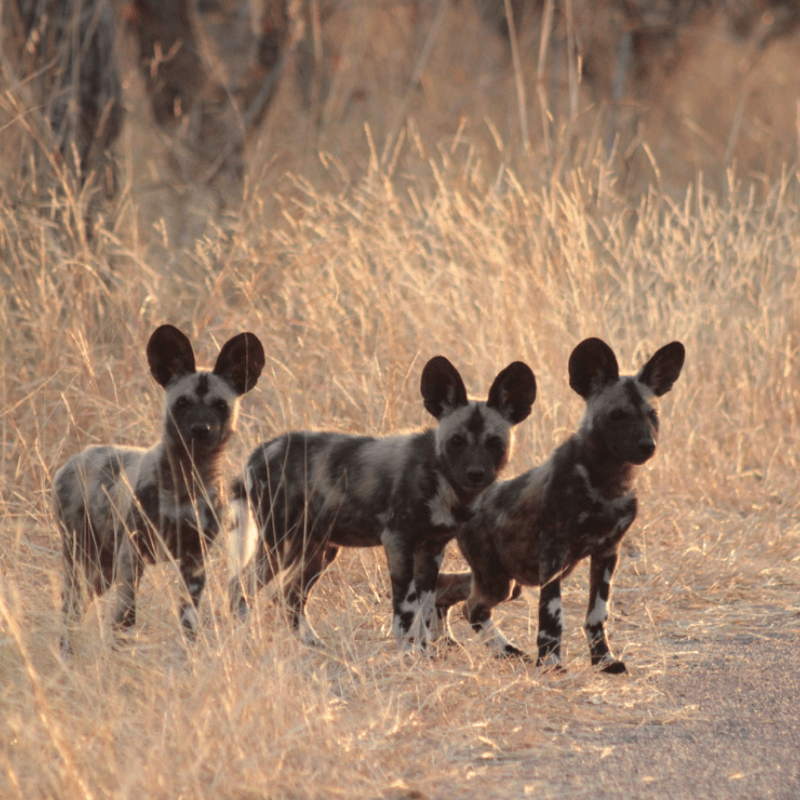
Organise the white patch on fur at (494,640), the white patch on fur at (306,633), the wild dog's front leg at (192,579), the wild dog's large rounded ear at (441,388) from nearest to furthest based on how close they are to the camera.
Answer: the wild dog's front leg at (192,579) → the wild dog's large rounded ear at (441,388) → the white patch on fur at (494,640) → the white patch on fur at (306,633)

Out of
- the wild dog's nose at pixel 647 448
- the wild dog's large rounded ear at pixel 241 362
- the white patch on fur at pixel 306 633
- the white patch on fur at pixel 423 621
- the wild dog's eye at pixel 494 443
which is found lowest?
the white patch on fur at pixel 306 633

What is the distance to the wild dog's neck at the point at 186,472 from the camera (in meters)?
3.66

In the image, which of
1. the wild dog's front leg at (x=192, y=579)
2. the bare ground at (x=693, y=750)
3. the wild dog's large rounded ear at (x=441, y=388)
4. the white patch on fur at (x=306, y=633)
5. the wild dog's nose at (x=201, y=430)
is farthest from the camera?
the white patch on fur at (x=306, y=633)

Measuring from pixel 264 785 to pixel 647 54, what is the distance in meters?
12.1

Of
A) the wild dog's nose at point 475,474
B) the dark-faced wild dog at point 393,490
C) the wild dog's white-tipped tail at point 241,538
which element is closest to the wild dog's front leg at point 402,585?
the dark-faced wild dog at point 393,490

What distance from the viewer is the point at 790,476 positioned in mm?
6172

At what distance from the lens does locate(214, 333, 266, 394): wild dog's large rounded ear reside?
12.1 ft

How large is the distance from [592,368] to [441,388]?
0.47 metres

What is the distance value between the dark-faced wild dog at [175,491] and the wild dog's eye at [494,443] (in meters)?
0.74

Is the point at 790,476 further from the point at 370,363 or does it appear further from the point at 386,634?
the point at 386,634

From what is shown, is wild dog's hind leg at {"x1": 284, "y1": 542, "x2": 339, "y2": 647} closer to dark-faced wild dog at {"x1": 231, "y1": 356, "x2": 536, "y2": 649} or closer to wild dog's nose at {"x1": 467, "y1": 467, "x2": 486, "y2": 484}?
dark-faced wild dog at {"x1": 231, "y1": 356, "x2": 536, "y2": 649}

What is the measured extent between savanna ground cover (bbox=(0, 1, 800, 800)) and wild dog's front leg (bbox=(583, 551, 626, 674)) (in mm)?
95

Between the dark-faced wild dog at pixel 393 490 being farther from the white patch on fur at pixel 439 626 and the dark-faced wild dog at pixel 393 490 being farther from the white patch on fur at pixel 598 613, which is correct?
the white patch on fur at pixel 598 613

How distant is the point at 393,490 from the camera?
380 cm
